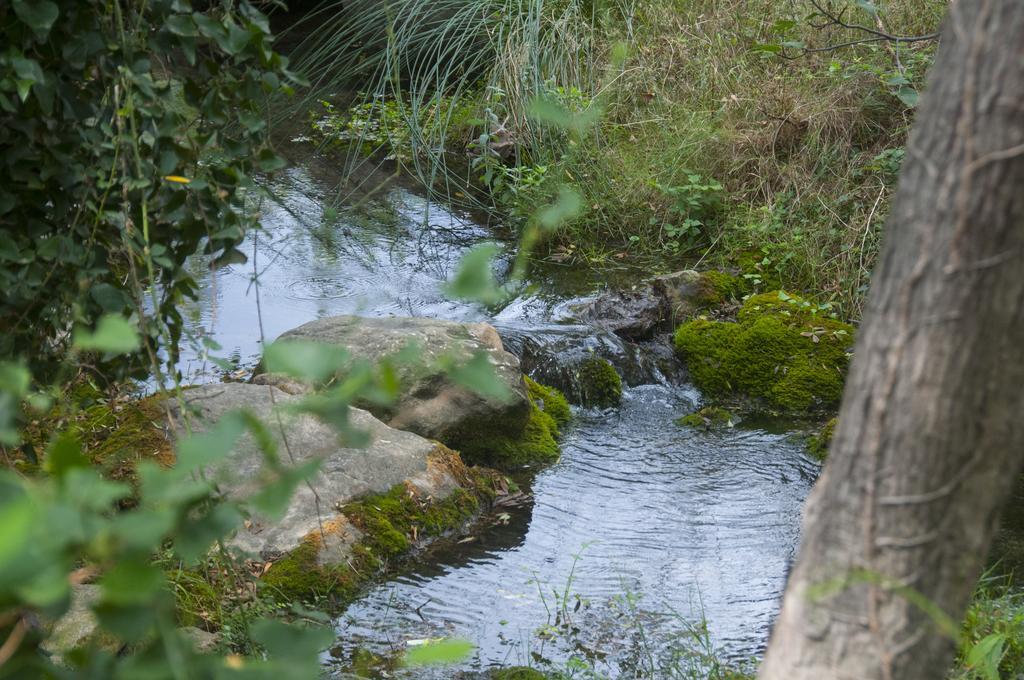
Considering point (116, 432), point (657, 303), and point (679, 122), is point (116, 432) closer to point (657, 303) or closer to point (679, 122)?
point (657, 303)

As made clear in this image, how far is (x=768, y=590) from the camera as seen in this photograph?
12.8ft

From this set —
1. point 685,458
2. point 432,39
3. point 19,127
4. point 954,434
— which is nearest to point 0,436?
point 954,434

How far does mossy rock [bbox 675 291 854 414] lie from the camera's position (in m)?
5.77

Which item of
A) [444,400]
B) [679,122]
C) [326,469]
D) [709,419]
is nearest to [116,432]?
[326,469]

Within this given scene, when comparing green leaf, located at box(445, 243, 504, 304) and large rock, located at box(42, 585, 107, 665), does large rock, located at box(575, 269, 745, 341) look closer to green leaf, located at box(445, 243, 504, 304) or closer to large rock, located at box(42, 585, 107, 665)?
large rock, located at box(42, 585, 107, 665)

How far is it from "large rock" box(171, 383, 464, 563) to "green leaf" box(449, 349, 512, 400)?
267 cm

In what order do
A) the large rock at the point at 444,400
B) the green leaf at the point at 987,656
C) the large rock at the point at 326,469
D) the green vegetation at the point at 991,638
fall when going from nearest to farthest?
the green leaf at the point at 987,656
the green vegetation at the point at 991,638
the large rock at the point at 326,469
the large rock at the point at 444,400

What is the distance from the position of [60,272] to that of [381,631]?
6.23ft

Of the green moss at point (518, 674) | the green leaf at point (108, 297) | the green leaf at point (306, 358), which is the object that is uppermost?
the green leaf at point (108, 297)

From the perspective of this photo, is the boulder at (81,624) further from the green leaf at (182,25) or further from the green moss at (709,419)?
the green moss at (709,419)

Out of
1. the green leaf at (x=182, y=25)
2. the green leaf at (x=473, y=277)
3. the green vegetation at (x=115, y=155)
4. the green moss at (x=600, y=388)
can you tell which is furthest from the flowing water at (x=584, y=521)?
the green leaf at (x=473, y=277)

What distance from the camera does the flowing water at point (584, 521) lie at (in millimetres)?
3527

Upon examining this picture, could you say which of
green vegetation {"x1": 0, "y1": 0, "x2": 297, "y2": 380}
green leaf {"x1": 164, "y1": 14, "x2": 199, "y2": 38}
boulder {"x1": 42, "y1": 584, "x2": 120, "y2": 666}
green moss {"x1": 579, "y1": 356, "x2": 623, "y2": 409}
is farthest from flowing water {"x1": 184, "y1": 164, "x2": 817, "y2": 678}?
boulder {"x1": 42, "y1": 584, "x2": 120, "y2": 666}

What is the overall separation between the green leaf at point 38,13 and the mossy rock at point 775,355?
15.3 ft
